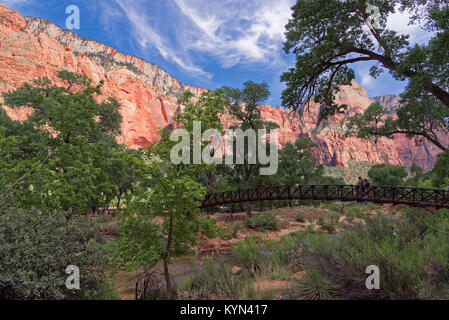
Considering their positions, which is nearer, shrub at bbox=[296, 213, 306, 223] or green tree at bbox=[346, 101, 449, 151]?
green tree at bbox=[346, 101, 449, 151]

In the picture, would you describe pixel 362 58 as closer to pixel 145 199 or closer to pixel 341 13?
pixel 341 13

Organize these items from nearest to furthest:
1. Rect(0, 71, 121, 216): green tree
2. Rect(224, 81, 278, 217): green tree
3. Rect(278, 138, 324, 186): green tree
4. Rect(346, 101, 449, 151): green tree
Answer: Rect(0, 71, 121, 216): green tree
Rect(346, 101, 449, 151): green tree
Rect(224, 81, 278, 217): green tree
Rect(278, 138, 324, 186): green tree

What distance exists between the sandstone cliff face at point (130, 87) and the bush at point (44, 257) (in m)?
3.51

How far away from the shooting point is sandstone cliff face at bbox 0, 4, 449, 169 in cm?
5872

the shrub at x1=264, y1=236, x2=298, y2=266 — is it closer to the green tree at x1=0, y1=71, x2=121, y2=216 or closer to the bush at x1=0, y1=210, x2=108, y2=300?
the bush at x1=0, y1=210, x2=108, y2=300

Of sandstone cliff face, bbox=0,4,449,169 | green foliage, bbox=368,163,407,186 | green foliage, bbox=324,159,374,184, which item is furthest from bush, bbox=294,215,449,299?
green foliage, bbox=324,159,374,184

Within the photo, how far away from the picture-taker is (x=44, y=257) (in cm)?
481

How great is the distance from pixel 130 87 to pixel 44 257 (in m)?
99.2

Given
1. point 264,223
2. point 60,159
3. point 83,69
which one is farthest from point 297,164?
point 83,69

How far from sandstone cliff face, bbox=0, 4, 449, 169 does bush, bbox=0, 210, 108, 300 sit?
3507 millimetres

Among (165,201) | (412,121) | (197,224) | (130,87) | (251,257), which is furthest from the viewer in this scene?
(130,87)

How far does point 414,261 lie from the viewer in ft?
14.4

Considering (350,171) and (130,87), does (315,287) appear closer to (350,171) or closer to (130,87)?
(130,87)
